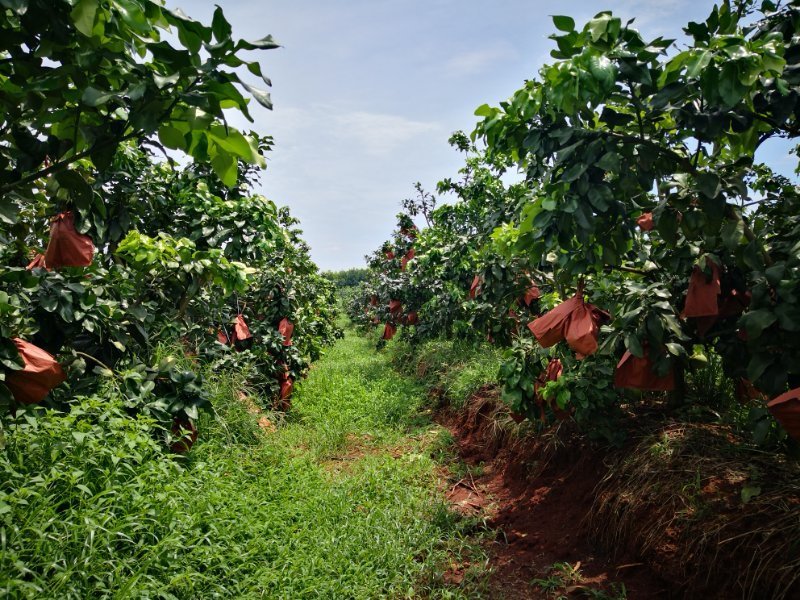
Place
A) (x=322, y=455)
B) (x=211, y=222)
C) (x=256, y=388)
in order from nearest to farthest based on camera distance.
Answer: (x=211, y=222), (x=322, y=455), (x=256, y=388)

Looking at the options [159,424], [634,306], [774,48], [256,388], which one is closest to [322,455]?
[256,388]

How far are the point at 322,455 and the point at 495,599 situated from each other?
233cm

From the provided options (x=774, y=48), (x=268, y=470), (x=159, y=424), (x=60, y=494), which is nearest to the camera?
(x=774, y=48)

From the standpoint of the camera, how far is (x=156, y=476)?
2.52 meters

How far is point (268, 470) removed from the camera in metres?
3.68

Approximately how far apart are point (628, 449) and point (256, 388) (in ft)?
12.0

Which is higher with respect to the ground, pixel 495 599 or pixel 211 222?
pixel 211 222

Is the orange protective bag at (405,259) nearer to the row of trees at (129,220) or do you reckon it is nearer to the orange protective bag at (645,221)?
the row of trees at (129,220)

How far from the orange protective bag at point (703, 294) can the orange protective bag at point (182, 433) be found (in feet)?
9.16

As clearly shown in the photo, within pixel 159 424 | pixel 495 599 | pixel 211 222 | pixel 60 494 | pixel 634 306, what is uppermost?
pixel 211 222

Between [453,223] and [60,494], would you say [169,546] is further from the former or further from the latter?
[453,223]

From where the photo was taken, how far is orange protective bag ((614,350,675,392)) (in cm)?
231

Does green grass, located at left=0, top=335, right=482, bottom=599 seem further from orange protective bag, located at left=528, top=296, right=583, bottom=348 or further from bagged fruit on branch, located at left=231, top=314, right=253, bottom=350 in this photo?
orange protective bag, located at left=528, top=296, right=583, bottom=348

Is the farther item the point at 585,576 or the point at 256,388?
the point at 256,388
